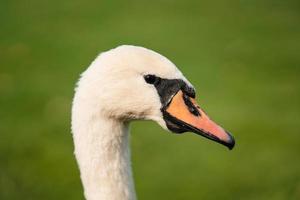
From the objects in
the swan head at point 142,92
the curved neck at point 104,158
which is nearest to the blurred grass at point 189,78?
the curved neck at point 104,158

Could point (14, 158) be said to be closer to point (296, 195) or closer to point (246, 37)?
point (296, 195)

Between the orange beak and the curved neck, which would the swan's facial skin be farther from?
the curved neck

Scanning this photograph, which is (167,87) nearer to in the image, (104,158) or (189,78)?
(104,158)

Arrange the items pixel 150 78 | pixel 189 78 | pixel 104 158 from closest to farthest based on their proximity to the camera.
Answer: pixel 150 78 < pixel 104 158 < pixel 189 78

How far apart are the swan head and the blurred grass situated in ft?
9.84

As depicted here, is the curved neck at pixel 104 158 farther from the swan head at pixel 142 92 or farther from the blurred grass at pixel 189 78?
the blurred grass at pixel 189 78

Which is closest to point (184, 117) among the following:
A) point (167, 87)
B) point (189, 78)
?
point (167, 87)

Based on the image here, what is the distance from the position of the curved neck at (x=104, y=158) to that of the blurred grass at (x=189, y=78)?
2.81 m

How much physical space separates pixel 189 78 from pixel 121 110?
19.5 ft

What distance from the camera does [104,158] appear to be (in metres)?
2.72

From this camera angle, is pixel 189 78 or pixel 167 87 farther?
pixel 189 78

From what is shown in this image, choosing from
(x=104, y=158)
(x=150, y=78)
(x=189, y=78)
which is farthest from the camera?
(x=189, y=78)

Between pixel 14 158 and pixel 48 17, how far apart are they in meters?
5.14

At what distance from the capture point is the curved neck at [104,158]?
2.68 meters
